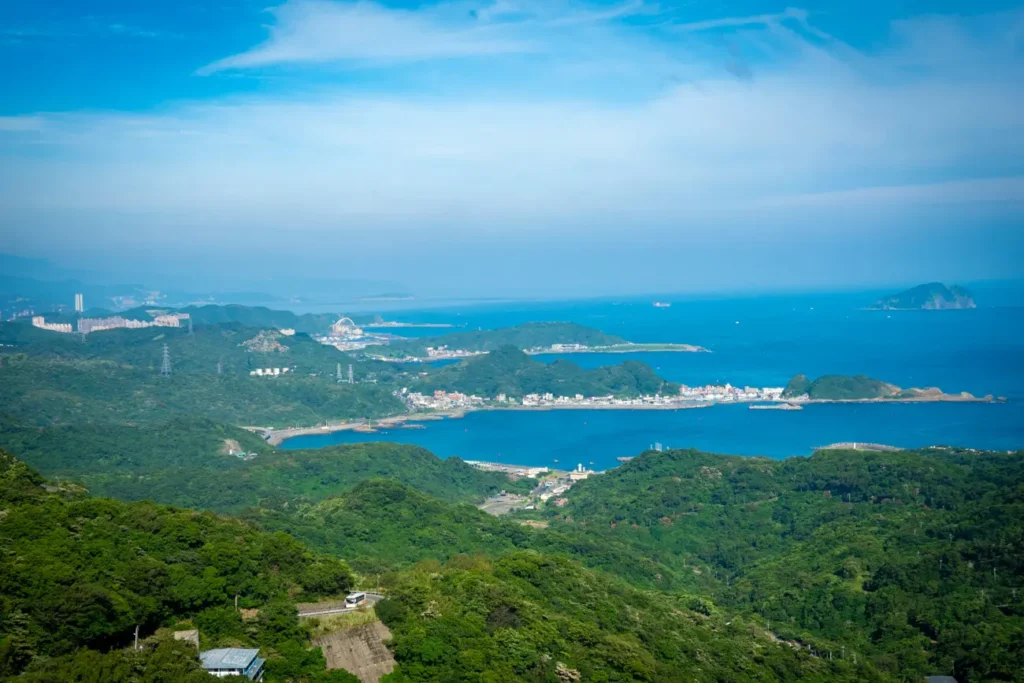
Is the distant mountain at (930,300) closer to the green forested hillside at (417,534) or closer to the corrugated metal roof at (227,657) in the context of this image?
the green forested hillside at (417,534)

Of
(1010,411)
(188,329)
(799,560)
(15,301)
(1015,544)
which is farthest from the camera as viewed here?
(15,301)

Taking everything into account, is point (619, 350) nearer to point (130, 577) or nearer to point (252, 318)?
point (252, 318)

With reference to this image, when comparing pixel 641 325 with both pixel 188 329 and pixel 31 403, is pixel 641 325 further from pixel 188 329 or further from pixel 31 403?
pixel 31 403

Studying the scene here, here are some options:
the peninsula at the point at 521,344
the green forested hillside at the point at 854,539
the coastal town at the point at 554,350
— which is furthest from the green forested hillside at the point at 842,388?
the green forested hillside at the point at 854,539

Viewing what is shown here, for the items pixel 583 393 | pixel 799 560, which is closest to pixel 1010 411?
pixel 583 393

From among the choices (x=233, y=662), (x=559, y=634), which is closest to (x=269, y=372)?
(x=559, y=634)
